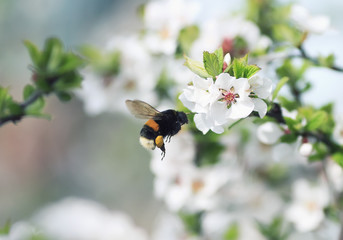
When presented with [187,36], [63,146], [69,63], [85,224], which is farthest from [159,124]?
[63,146]

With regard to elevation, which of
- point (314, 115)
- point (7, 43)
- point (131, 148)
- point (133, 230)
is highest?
point (7, 43)

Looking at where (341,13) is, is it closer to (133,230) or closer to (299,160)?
(299,160)

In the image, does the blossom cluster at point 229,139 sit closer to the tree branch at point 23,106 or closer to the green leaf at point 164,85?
the green leaf at point 164,85

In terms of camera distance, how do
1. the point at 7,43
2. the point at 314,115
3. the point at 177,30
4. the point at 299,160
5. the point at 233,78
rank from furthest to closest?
the point at 7,43 → the point at 299,160 → the point at 177,30 → the point at 314,115 → the point at 233,78

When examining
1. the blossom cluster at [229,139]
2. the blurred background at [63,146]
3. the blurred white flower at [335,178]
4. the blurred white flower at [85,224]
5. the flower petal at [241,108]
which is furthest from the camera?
the blurred background at [63,146]

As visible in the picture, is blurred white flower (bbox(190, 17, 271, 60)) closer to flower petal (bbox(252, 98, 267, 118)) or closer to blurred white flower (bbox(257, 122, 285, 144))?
blurred white flower (bbox(257, 122, 285, 144))

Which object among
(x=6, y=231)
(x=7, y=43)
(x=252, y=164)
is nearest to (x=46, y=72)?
(x=6, y=231)

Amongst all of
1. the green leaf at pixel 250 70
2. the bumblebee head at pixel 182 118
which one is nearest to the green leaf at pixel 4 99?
the bumblebee head at pixel 182 118

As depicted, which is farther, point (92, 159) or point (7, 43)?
point (7, 43)
